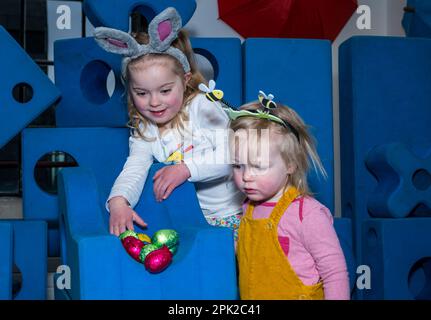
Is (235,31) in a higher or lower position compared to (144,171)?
higher

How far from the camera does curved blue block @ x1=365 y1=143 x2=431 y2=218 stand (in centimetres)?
165

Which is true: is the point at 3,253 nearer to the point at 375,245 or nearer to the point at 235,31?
the point at 375,245

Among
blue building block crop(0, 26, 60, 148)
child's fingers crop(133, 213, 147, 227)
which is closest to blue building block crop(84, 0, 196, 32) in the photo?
blue building block crop(0, 26, 60, 148)

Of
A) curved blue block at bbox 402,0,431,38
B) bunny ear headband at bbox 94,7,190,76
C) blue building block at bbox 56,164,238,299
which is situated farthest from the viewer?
curved blue block at bbox 402,0,431,38

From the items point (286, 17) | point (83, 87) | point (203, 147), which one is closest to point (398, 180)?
point (203, 147)

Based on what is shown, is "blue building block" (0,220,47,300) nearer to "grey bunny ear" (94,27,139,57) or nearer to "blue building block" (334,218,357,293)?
"grey bunny ear" (94,27,139,57)

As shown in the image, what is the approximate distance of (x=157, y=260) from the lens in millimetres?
1049

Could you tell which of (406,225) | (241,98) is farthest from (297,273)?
(241,98)

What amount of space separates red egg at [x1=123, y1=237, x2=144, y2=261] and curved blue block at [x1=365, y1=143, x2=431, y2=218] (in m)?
0.79

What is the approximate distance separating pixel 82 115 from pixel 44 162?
1.03m

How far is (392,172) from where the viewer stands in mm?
1668

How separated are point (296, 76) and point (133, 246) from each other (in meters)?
0.79

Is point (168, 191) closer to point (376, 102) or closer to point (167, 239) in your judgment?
point (167, 239)

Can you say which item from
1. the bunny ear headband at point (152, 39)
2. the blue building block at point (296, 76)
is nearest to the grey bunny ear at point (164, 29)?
the bunny ear headband at point (152, 39)
